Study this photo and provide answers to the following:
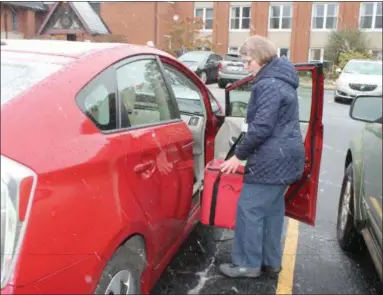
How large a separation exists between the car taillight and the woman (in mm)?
1516

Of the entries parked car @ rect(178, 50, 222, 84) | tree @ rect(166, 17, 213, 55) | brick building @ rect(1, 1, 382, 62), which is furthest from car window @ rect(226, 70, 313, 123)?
brick building @ rect(1, 1, 382, 62)

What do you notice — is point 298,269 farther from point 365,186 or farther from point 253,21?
point 253,21

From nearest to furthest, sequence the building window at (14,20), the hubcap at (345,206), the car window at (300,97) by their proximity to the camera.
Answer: the car window at (300,97) → the hubcap at (345,206) → the building window at (14,20)

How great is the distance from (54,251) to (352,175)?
247 cm

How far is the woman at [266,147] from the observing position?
8.89ft

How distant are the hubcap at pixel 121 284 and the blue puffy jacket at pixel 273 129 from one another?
105 cm

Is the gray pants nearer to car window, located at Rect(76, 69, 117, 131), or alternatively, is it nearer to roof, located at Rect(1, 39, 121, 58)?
car window, located at Rect(76, 69, 117, 131)

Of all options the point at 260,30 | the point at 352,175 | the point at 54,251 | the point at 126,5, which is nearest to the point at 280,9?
the point at 260,30

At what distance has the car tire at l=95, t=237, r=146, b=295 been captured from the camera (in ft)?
6.45

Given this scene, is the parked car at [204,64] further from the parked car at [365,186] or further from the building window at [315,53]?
the parked car at [365,186]

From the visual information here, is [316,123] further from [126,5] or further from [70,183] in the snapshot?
[126,5]

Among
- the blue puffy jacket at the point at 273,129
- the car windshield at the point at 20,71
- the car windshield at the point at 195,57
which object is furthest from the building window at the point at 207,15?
the car windshield at the point at 20,71

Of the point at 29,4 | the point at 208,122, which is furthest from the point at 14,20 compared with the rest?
the point at 208,122

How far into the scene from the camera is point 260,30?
3303 centimetres
